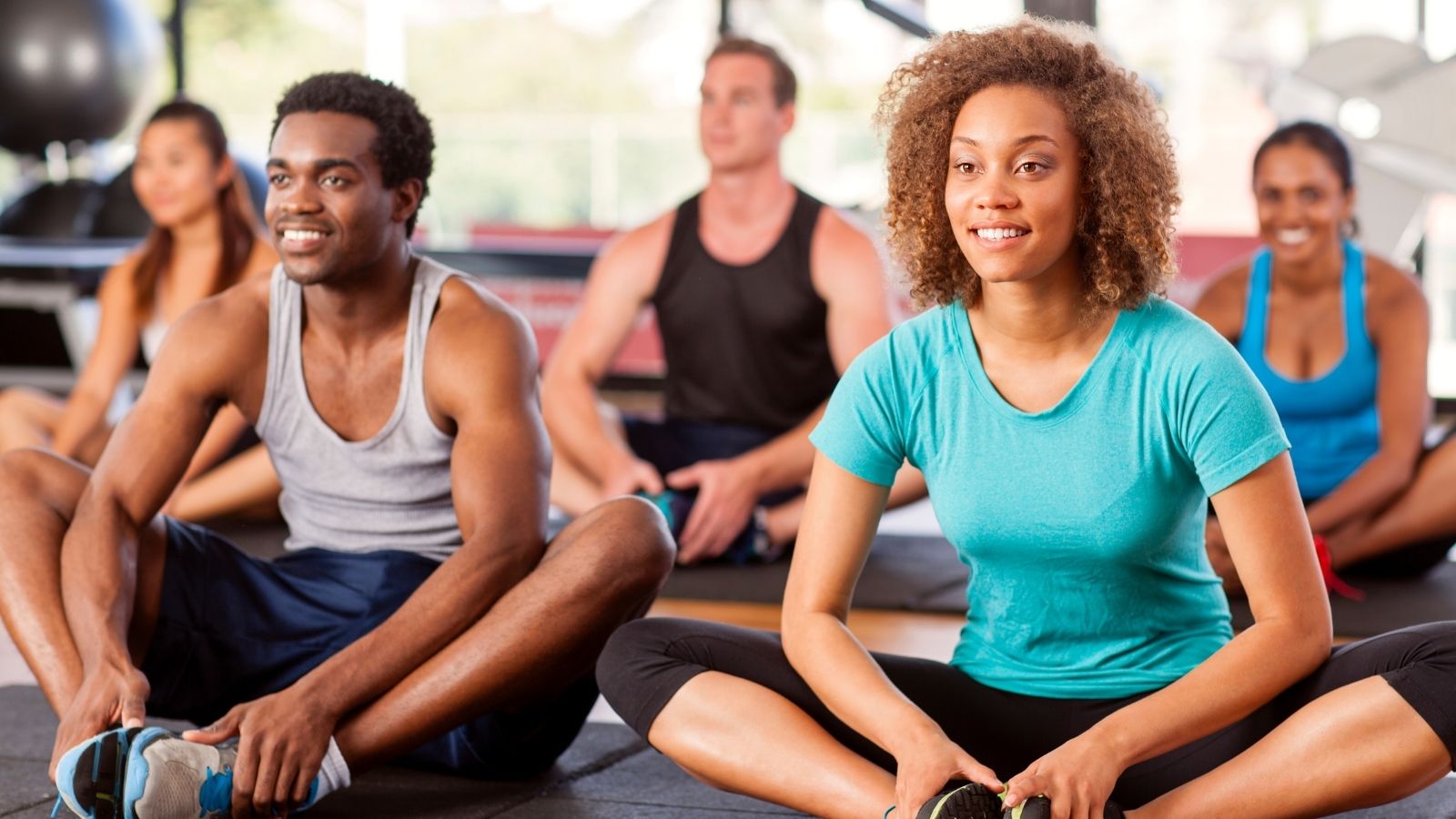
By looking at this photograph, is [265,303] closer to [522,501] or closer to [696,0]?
[522,501]

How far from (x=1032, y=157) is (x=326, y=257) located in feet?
3.12

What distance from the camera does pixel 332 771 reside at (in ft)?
6.29

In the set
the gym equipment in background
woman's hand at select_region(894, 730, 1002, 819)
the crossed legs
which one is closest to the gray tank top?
the crossed legs

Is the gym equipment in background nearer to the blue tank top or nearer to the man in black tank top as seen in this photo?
the blue tank top

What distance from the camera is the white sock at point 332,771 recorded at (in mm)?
1909

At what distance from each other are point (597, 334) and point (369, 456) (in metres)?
1.62

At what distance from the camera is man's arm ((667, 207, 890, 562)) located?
3.53 meters

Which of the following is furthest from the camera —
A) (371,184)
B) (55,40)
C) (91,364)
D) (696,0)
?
(696,0)

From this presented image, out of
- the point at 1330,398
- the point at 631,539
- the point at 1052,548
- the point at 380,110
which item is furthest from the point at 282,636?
the point at 1330,398

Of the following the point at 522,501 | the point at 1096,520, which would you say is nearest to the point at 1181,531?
the point at 1096,520

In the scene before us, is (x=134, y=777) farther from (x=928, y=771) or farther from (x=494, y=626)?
(x=928, y=771)

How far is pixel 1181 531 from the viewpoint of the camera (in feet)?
5.68

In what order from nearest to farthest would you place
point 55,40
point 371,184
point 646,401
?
point 371,184 < point 55,40 < point 646,401

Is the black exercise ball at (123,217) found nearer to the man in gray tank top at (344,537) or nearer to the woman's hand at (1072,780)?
the man in gray tank top at (344,537)
